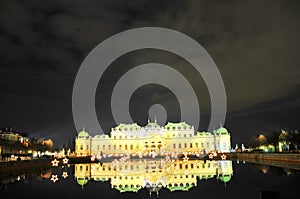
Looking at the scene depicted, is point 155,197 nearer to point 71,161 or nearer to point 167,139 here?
point 71,161

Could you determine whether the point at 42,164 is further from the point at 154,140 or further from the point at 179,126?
the point at 179,126

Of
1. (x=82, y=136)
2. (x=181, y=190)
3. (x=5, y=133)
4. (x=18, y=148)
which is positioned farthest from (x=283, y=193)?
(x=5, y=133)

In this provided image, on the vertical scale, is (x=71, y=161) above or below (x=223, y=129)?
below

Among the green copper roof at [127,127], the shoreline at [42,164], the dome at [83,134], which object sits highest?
the green copper roof at [127,127]

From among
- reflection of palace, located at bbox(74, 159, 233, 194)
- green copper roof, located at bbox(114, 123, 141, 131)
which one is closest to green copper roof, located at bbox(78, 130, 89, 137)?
green copper roof, located at bbox(114, 123, 141, 131)

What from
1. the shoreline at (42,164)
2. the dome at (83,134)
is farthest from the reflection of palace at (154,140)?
the shoreline at (42,164)

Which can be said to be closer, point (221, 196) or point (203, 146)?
point (221, 196)

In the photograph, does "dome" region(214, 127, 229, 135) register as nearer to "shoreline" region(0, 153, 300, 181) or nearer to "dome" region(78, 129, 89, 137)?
"dome" region(78, 129, 89, 137)

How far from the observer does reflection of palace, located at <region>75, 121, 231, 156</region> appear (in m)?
102

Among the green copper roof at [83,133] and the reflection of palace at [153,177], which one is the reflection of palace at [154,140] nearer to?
the green copper roof at [83,133]

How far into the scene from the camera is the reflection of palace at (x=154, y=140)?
102m

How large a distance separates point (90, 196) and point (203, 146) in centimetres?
9334

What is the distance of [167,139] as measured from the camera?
10412cm

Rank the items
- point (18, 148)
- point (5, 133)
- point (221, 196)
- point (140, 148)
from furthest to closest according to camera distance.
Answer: point (5, 133) → point (140, 148) → point (18, 148) → point (221, 196)
